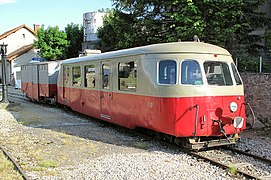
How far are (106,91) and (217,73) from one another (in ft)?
12.9

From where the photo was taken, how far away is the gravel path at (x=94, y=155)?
6594 millimetres

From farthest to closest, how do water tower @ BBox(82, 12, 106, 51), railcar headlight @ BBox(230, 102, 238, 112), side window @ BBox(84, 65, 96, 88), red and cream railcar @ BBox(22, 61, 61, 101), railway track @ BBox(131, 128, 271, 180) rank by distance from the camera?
water tower @ BBox(82, 12, 106, 51) → red and cream railcar @ BBox(22, 61, 61, 101) → side window @ BBox(84, 65, 96, 88) → railcar headlight @ BBox(230, 102, 238, 112) → railway track @ BBox(131, 128, 271, 180)

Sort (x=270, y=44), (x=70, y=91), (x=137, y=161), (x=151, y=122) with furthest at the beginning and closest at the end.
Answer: (x=70, y=91)
(x=270, y=44)
(x=151, y=122)
(x=137, y=161)

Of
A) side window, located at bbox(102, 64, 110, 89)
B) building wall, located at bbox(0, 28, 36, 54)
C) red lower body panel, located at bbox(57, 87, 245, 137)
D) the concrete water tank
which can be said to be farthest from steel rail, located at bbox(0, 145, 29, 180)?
building wall, located at bbox(0, 28, 36, 54)

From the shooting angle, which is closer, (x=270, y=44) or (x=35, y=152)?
(x=35, y=152)

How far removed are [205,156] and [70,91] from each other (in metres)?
8.41

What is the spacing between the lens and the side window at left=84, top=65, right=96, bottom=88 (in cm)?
1220

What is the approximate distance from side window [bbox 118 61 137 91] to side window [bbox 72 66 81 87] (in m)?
3.83

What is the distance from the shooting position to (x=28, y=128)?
38.4 feet

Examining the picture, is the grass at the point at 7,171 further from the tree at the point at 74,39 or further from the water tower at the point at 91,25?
the tree at the point at 74,39

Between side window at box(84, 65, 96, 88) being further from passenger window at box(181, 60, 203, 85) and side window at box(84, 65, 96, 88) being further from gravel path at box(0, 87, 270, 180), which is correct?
passenger window at box(181, 60, 203, 85)

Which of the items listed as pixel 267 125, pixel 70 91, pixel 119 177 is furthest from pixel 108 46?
pixel 119 177

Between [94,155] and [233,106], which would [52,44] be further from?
[233,106]

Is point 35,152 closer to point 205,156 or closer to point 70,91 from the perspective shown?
point 205,156
